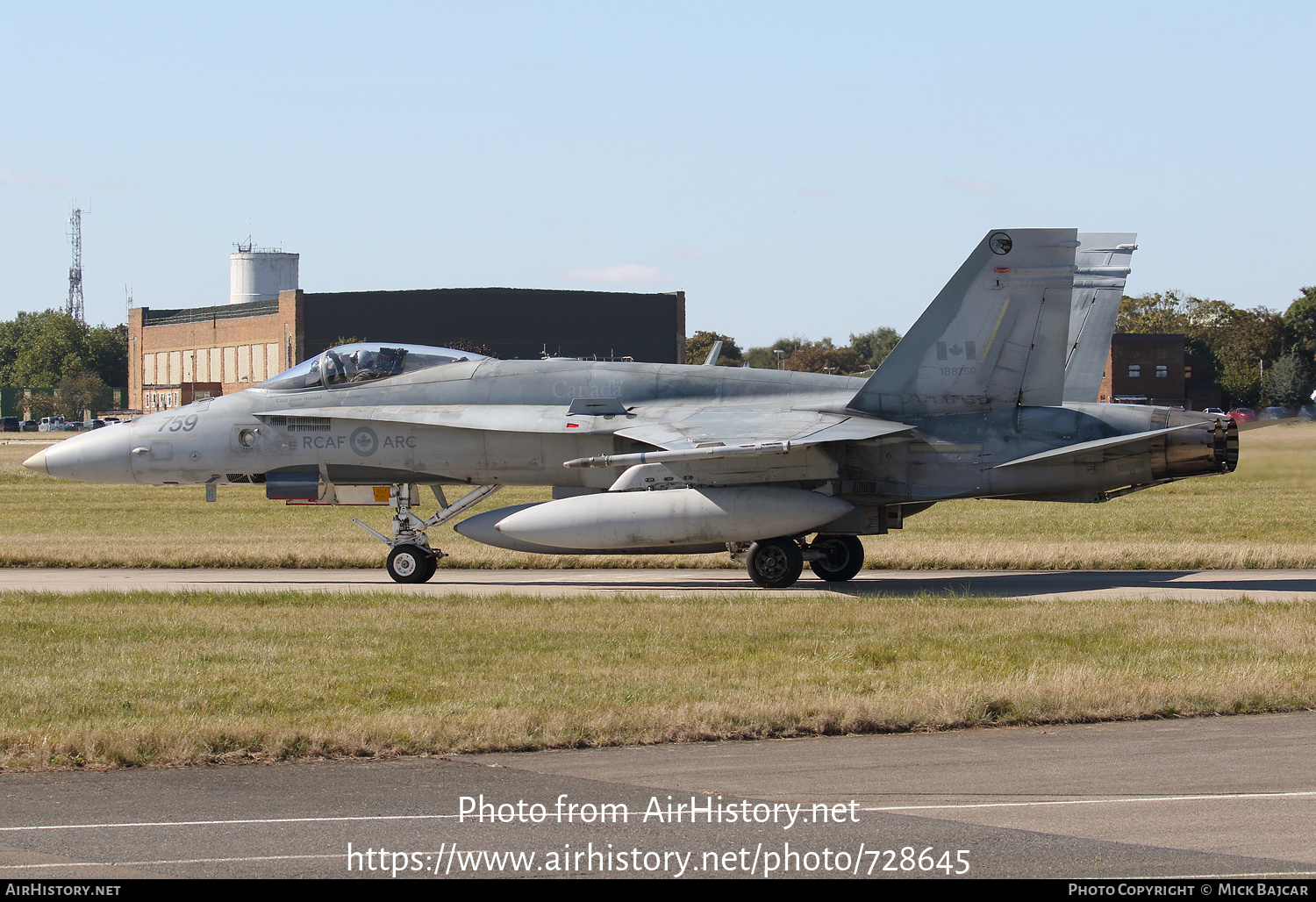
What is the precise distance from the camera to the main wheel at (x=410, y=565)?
1934cm

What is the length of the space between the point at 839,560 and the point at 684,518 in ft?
10.4

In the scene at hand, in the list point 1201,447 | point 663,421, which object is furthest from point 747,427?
point 1201,447

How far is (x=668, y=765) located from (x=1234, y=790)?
3.28 metres

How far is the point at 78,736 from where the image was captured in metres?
8.69

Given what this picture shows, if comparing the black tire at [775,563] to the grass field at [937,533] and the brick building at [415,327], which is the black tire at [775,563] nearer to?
the grass field at [937,533]

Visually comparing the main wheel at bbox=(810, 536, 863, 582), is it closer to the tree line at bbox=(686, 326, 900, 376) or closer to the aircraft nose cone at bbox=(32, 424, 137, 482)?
the aircraft nose cone at bbox=(32, 424, 137, 482)

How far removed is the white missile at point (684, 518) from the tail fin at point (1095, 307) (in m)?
5.51

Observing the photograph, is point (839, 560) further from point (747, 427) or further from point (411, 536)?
point (411, 536)

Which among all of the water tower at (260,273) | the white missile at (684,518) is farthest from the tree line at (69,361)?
the white missile at (684,518)

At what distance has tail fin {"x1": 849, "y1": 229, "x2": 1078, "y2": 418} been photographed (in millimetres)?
18031

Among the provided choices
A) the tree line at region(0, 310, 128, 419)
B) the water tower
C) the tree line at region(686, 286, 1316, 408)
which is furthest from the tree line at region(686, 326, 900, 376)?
the tree line at region(0, 310, 128, 419)

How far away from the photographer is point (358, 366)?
66.2 feet

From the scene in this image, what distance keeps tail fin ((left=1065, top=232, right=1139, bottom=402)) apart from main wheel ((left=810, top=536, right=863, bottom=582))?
4.56m
